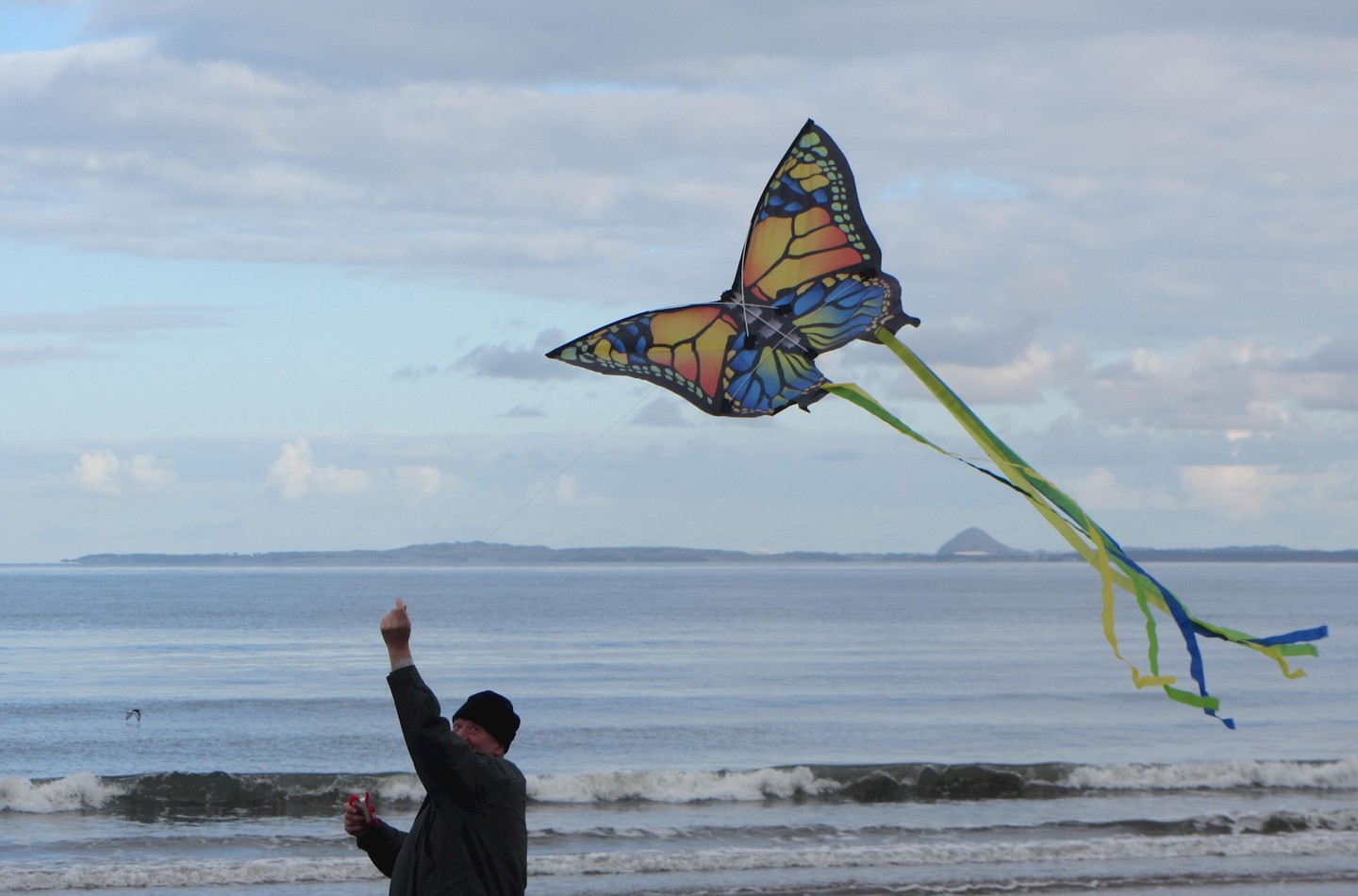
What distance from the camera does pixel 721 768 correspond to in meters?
19.4

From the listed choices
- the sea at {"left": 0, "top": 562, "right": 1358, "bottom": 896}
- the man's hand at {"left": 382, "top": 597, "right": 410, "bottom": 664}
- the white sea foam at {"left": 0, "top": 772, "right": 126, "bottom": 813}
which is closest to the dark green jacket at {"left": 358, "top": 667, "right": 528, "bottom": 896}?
the man's hand at {"left": 382, "top": 597, "right": 410, "bottom": 664}

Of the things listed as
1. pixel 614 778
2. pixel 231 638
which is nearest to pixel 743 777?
pixel 614 778

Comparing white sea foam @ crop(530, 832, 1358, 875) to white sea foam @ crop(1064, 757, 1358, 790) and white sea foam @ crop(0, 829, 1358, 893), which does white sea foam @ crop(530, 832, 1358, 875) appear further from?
white sea foam @ crop(1064, 757, 1358, 790)

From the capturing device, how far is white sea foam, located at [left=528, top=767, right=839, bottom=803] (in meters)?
16.9

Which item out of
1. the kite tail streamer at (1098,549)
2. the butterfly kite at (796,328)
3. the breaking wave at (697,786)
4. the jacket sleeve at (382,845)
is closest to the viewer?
the kite tail streamer at (1098,549)

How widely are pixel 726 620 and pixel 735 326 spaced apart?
203 ft

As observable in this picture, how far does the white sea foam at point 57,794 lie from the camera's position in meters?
16.3

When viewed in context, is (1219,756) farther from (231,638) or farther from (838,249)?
(231,638)

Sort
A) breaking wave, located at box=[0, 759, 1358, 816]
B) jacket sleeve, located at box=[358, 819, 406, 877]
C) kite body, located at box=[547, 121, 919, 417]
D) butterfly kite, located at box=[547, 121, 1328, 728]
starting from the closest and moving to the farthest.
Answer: butterfly kite, located at box=[547, 121, 1328, 728], kite body, located at box=[547, 121, 919, 417], jacket sleeve, located at box=[358, 819, 406, 877], breaking wave, located at box=[0, 759, 1358, 816]

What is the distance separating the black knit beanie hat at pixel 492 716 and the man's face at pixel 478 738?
0.01 m

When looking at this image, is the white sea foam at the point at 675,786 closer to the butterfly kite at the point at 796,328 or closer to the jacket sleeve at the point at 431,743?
the jacket sleeve at the point at 431,743

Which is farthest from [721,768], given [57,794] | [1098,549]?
[1098,549]

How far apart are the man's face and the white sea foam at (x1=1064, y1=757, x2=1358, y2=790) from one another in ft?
50.7

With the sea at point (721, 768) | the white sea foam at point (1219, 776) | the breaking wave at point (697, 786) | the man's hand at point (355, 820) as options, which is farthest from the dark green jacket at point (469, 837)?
the white sea foam at point (1219, 776)
